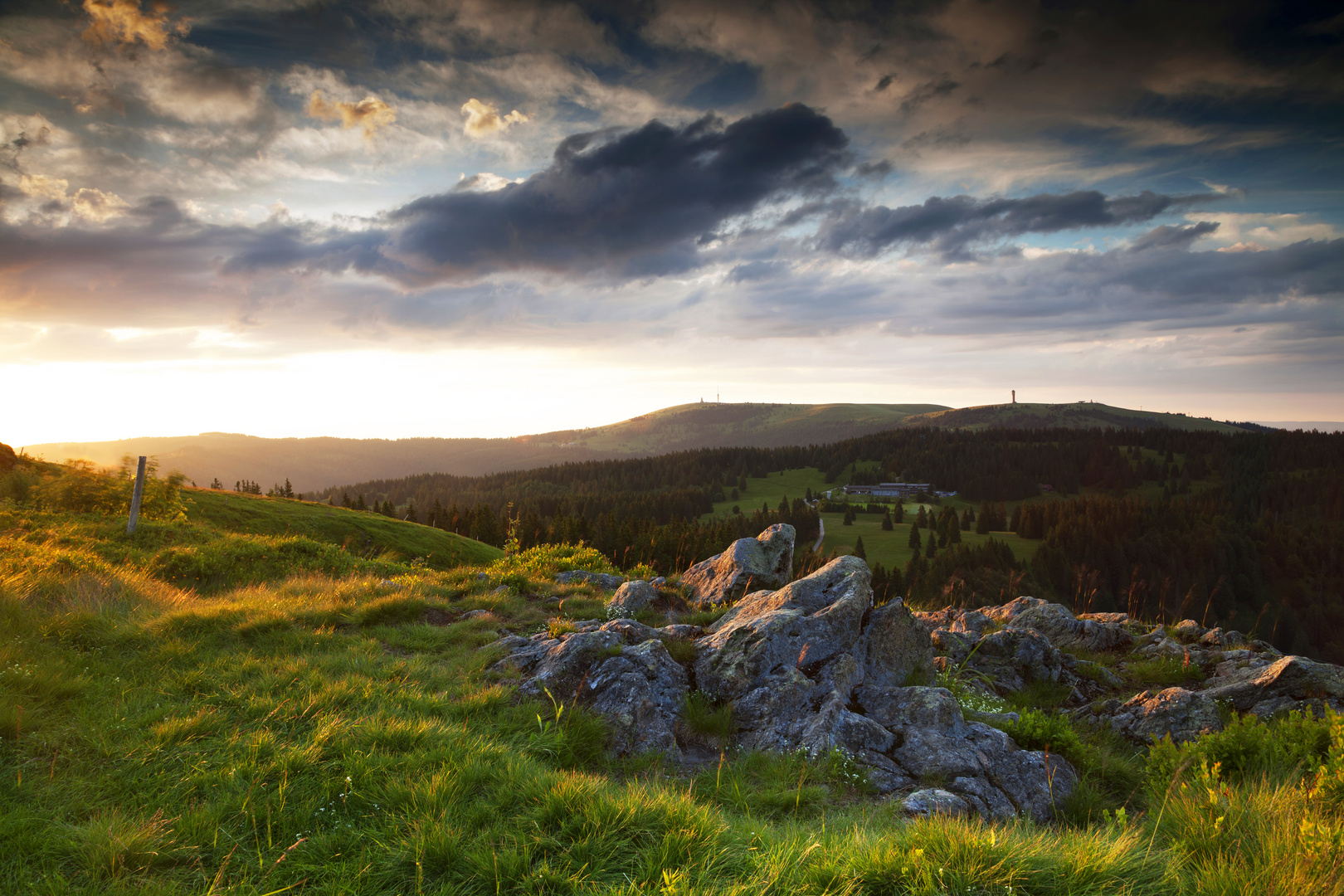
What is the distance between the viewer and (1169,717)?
32.6 ft

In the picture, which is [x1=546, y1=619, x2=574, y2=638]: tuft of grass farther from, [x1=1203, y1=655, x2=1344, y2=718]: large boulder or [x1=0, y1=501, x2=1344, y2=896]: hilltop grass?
[x1=1203, y1=655, x2=1344, y2=718]: large boulder

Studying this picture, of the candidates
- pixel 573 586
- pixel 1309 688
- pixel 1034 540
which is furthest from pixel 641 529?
pixel 1034 540

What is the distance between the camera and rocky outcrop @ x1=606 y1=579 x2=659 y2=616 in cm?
1326

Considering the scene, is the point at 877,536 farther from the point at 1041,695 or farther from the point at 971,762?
the point at 971,762

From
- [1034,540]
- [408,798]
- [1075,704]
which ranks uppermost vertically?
[408,798]

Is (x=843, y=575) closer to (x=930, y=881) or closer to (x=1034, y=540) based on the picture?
(x=930, y=881)

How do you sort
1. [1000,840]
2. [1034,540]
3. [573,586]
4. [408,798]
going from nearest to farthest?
[1000,840]
[408,798]
[573,586]
[1034,540]

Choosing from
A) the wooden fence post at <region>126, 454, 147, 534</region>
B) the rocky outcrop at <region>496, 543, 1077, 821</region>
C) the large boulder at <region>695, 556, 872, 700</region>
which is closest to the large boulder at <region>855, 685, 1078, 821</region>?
the rocky outcrop at <region>496, 543, 1077, 821</region>

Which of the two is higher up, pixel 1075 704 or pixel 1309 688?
pixel 1309 688

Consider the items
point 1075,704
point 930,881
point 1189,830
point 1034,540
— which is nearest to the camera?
point 930,881

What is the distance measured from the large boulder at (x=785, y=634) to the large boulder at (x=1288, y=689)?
22.5 ft

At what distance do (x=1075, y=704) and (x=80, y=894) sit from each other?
15.7m

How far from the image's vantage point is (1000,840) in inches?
172

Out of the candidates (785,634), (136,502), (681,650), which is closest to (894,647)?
(785,634)
